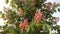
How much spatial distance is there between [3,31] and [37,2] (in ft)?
5.65

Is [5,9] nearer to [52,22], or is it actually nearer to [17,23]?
[17,23]

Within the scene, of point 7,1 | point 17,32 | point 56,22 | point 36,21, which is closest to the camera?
point 36,21

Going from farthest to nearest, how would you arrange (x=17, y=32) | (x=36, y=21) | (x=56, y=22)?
1. (x=56, y=22)
2. (x=17, y=32)
3. (x=36, y=21)

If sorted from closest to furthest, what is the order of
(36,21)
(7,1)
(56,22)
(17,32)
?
(36,21) → (17,32) → (56,22) → (7,1)

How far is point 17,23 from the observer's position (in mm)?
7660

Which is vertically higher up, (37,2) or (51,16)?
(37,2)

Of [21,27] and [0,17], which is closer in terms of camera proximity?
[21,27]

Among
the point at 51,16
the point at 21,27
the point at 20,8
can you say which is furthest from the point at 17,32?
the point at 51,16

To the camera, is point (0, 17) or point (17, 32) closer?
point (17, 32)

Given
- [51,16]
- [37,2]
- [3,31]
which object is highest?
[37,2]

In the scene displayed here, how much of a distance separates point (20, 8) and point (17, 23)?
23.4 inches

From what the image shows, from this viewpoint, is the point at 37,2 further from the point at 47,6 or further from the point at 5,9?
the point at 5,9

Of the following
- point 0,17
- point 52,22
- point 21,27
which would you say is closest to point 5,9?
point 0,17

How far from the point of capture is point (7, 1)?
27.1 feet
